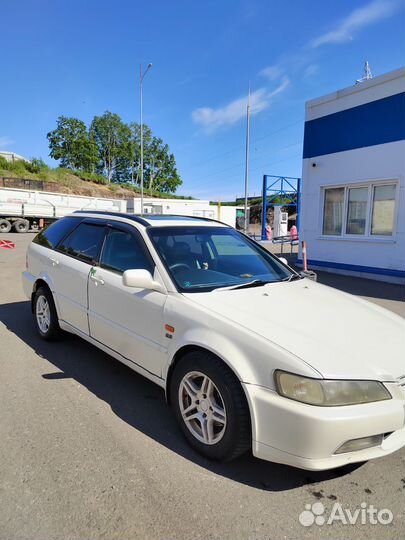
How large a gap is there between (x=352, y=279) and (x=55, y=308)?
8.21m

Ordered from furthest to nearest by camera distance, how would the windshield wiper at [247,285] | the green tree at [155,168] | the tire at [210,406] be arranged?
the green tree at [155,168], the windshield wiper at [247,285], the tire at [210,406]

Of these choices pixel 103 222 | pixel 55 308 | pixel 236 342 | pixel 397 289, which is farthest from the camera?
pixel 397 289

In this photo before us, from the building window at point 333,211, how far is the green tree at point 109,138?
7098 centimetres

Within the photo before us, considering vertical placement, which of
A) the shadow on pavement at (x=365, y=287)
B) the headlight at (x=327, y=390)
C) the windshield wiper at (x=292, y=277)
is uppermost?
the windshield wiper at (x=292, y=277)

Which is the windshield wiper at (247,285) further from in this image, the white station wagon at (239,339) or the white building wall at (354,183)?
the white building wall at (354,183)

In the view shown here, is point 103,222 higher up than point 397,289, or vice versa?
point 103,222

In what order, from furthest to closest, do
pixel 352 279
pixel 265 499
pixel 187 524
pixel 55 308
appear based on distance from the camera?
pixel 352 279, pixel 55 308, pixel 265 499, pixel 187 524

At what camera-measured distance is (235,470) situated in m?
2.61

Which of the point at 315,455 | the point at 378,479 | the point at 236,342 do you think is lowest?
the point at 378,479

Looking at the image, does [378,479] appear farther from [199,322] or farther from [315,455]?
[199,322]

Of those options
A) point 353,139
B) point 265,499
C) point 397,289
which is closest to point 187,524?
point 265,499

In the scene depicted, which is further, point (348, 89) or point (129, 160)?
point (129, 160)

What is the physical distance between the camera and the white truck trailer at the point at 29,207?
2703 centimetres

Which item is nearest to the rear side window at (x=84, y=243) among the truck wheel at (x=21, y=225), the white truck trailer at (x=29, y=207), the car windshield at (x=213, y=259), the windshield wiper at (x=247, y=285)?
the car windshield at (x=213, y=259)
